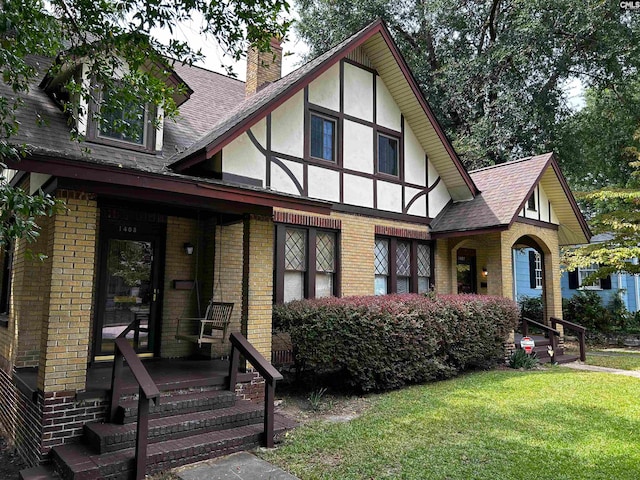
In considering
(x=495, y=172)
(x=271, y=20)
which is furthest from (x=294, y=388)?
(x=495, y=172)

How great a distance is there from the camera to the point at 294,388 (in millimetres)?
8547

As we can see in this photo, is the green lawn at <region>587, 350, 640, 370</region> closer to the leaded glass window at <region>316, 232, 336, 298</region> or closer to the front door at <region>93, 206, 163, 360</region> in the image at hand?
the leaded glass window at <region>316, 232, 336, 298</region>

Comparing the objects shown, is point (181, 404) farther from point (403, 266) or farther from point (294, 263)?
point (403, 266)

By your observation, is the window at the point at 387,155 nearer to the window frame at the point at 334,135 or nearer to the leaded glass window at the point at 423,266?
the window frame at the point at 334,135

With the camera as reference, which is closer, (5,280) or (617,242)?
(5,280)

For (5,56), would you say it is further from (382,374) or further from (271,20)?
A: (382,374)

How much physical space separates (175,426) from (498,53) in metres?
18.9

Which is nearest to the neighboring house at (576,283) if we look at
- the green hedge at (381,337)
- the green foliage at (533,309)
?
the green foliage at (533,309)

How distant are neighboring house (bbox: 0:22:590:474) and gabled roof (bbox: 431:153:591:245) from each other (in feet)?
0.17

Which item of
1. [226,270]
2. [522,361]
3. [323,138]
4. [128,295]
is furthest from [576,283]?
[128,295]

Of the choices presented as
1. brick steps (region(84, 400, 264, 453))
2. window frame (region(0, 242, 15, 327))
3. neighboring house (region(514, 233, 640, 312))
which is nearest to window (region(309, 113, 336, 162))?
brick steps (region(84, 400, 264, 453))

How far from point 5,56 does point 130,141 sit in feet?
14.1

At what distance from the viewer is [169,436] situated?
5301mm

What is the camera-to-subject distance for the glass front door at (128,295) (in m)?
7.66
